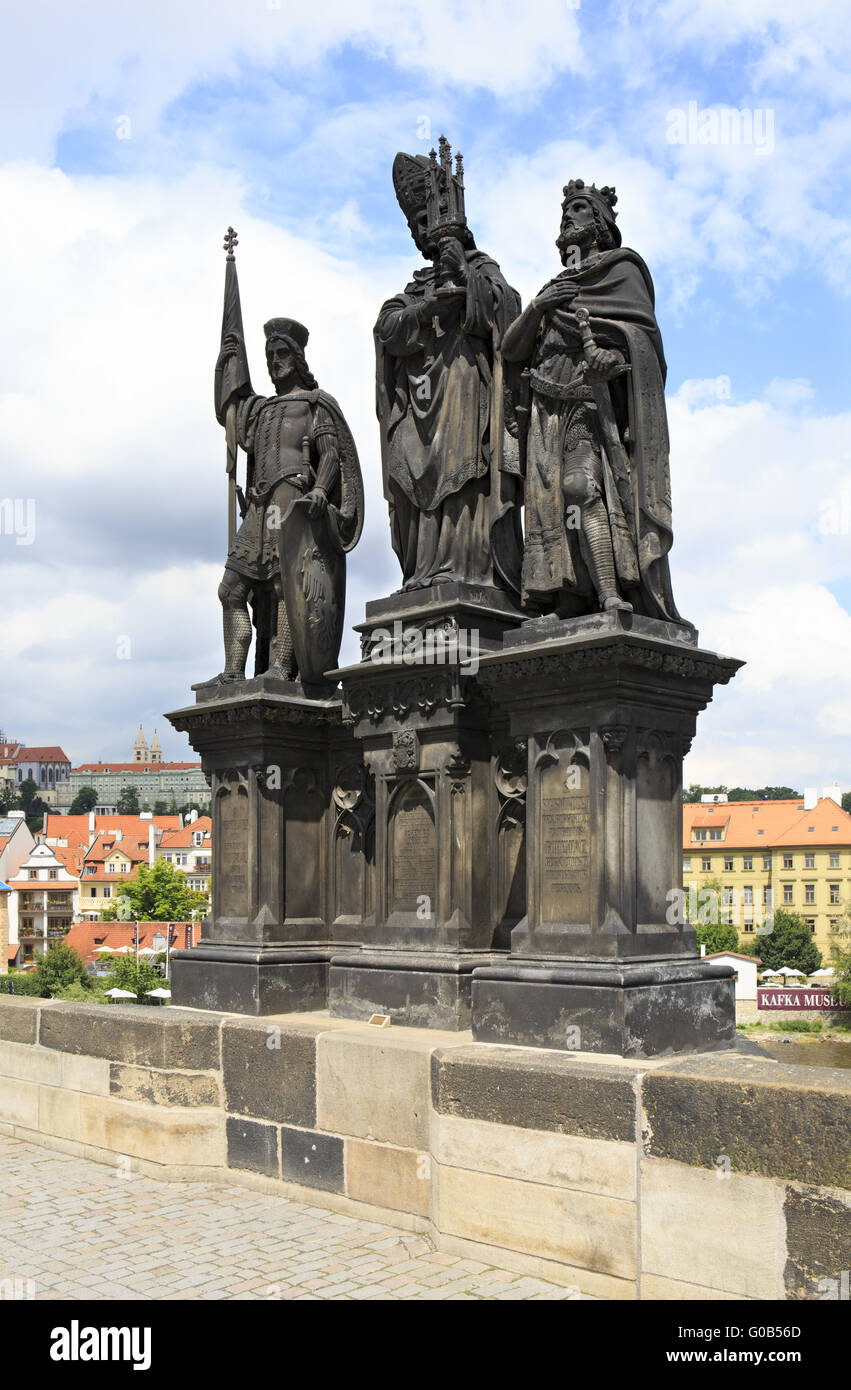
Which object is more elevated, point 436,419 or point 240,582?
point 436,419

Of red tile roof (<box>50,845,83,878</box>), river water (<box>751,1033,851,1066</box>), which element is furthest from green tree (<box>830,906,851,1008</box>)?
red tile roof (<box>50,845,83,878</box>)

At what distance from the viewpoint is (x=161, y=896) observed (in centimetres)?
7544

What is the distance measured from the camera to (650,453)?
7.00 m

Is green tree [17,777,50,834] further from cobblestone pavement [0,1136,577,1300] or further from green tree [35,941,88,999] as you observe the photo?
cobblestone pavement [0,1136,577,1300]

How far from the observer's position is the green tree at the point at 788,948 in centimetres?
8481

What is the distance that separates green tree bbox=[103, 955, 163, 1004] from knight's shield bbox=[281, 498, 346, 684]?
2080 inches

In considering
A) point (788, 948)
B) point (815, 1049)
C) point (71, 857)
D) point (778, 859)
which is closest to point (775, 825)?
point (778, 859)

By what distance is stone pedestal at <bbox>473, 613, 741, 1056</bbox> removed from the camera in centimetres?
631

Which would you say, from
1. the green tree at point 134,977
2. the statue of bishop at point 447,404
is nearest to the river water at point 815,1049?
the green tree at point 134,977
